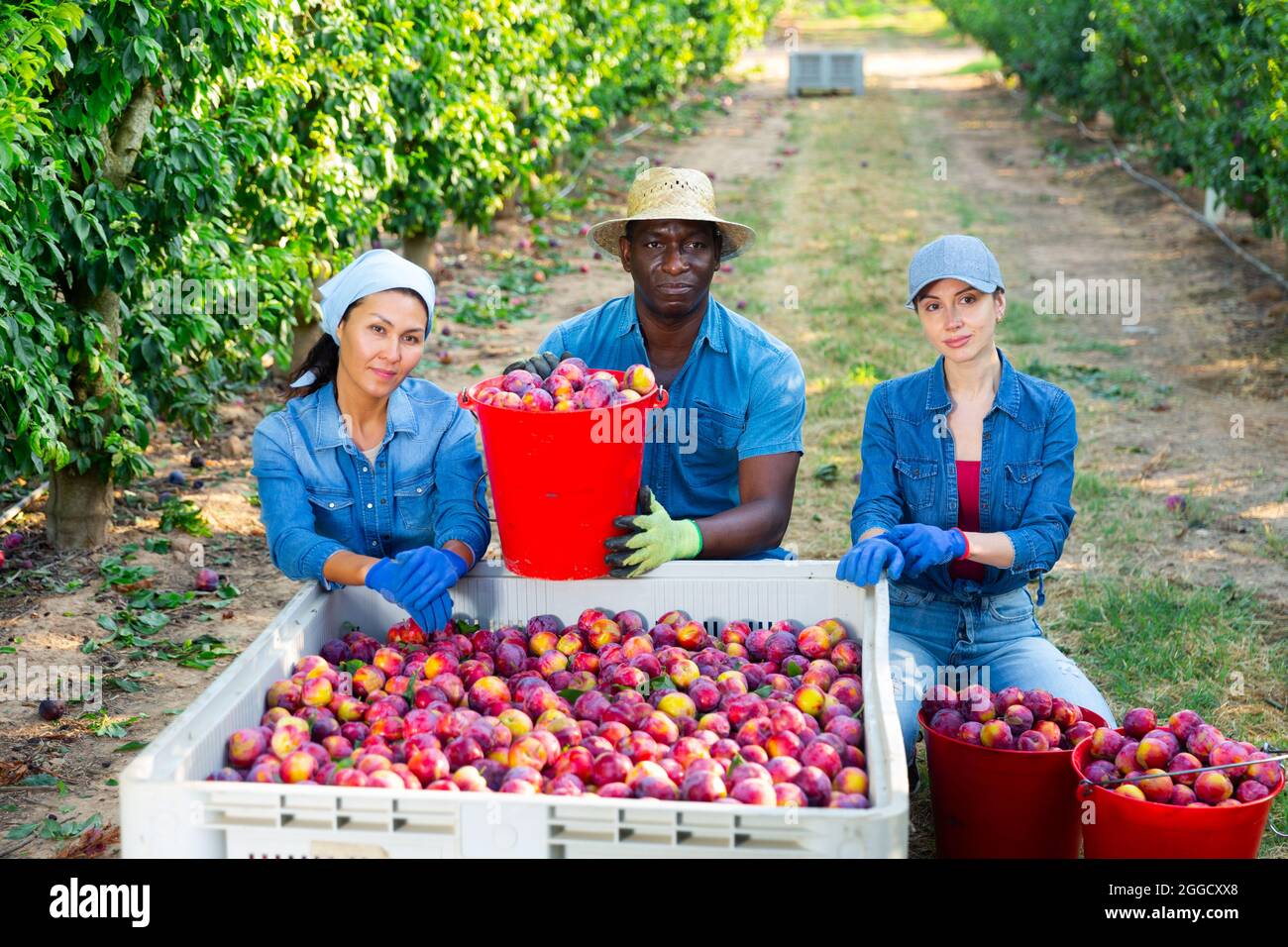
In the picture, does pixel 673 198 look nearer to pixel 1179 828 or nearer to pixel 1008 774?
pixel 1008 774

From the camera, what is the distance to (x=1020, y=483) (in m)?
3.48

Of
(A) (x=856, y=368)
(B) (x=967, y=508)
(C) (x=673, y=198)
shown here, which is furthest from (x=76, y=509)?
(A) (x=856, y=368)

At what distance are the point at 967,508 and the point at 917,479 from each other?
0.50ft

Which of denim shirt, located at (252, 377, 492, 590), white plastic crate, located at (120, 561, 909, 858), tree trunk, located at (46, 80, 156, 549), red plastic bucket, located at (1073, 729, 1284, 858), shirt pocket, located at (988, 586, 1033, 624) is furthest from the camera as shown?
tree trunk, located at (46, 80, 156, 549)

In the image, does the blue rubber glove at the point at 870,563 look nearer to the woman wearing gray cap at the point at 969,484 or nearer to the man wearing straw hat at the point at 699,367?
the woman wearing gray cap at the point at 969,484

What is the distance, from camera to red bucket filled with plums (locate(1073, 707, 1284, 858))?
259cm

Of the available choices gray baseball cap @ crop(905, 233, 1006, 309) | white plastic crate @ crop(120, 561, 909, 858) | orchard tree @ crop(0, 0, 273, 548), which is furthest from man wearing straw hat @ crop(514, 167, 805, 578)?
orchard tree @ crop(0, 0, 273, 548)

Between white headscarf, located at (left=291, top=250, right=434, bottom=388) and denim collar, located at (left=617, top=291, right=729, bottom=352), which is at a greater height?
white headscarf, located at (left=291, top=250, right=434, bottom=388)

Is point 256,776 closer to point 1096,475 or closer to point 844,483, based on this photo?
point 844,483

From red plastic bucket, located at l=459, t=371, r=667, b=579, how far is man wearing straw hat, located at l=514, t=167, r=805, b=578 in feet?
1.31

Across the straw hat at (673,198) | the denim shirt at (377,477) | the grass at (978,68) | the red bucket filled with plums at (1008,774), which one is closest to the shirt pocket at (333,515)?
the denim shirt at (377,477)

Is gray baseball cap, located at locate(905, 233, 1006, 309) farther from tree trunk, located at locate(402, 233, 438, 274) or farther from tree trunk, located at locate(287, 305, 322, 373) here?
tree trunk, located at locate(402, 233, 438, 274)
